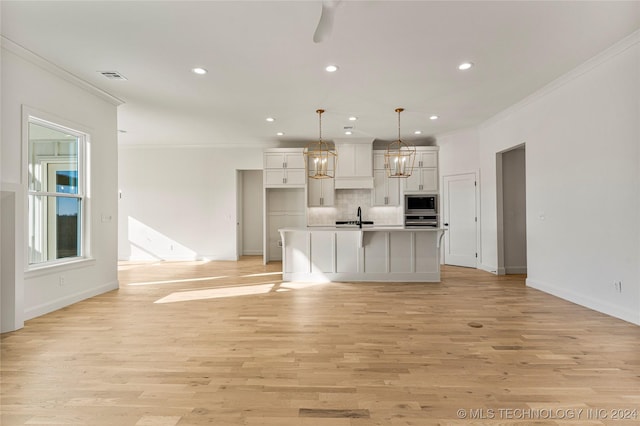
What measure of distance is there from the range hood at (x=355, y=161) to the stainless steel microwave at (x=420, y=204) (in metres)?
1.03

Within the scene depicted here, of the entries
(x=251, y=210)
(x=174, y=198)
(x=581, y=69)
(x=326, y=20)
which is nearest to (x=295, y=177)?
Answer: (x=251, y=210)

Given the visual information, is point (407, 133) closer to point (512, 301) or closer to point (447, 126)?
point (447, 126)

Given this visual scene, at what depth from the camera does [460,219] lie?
6.95 metres

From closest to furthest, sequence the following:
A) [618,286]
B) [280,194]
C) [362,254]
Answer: [618,286], [362,254], [280,194]

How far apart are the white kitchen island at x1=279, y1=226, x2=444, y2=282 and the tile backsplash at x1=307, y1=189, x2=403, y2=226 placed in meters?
2.29

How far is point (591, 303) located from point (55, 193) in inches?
279

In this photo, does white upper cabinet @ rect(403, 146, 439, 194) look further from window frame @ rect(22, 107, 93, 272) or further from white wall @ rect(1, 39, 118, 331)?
window frame @ rect(22, 107, 93, 272)

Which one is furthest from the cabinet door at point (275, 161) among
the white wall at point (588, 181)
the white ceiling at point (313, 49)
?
the white wall at point (588, 181)

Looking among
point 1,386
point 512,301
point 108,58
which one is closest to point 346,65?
point 108,58

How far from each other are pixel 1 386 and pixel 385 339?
2999 millimetres

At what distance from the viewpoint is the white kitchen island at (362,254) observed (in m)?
5.39

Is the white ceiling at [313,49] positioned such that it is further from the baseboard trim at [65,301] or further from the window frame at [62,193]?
the baseboard trim at [65,301]

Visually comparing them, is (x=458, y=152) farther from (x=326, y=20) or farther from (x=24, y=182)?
(x=24, y=182)

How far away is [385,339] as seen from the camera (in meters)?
2.90
